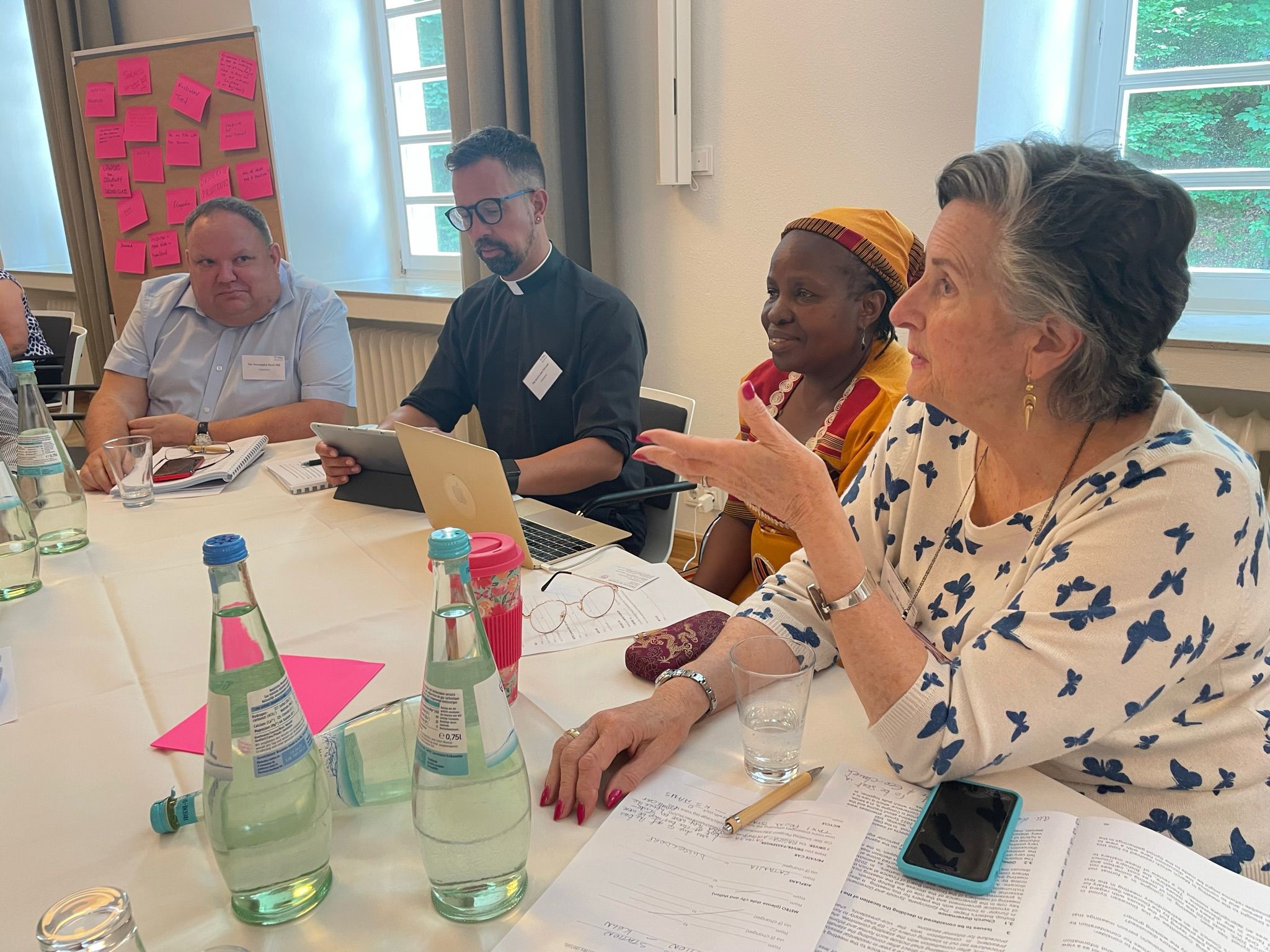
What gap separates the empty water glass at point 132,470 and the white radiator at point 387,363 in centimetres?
219

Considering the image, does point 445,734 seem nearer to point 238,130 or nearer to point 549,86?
point 549,86

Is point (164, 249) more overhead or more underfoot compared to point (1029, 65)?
more underfoot

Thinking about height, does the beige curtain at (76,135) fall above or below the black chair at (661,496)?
above

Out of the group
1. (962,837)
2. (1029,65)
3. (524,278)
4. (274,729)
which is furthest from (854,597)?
(1029,65)

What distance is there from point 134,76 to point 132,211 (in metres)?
0.65

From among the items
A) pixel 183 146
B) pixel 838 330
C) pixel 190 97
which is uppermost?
pixel 190 97

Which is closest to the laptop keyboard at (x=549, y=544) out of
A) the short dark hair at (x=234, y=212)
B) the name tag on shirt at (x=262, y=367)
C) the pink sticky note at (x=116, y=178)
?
the name tag on shirt at (x=262, y=367)

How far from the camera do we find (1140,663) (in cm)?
90

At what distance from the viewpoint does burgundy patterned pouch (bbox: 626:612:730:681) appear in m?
1.09

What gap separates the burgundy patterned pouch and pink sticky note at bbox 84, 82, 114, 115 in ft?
14.5

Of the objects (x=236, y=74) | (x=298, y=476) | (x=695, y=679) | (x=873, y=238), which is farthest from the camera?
(x=236, y=74)

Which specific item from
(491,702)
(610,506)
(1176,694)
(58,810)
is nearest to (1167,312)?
(1176,694)

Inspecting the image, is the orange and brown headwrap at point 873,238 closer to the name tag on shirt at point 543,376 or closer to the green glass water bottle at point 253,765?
the name tag on shirt at point 543,376

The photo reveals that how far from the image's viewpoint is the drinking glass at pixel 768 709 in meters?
0.90
